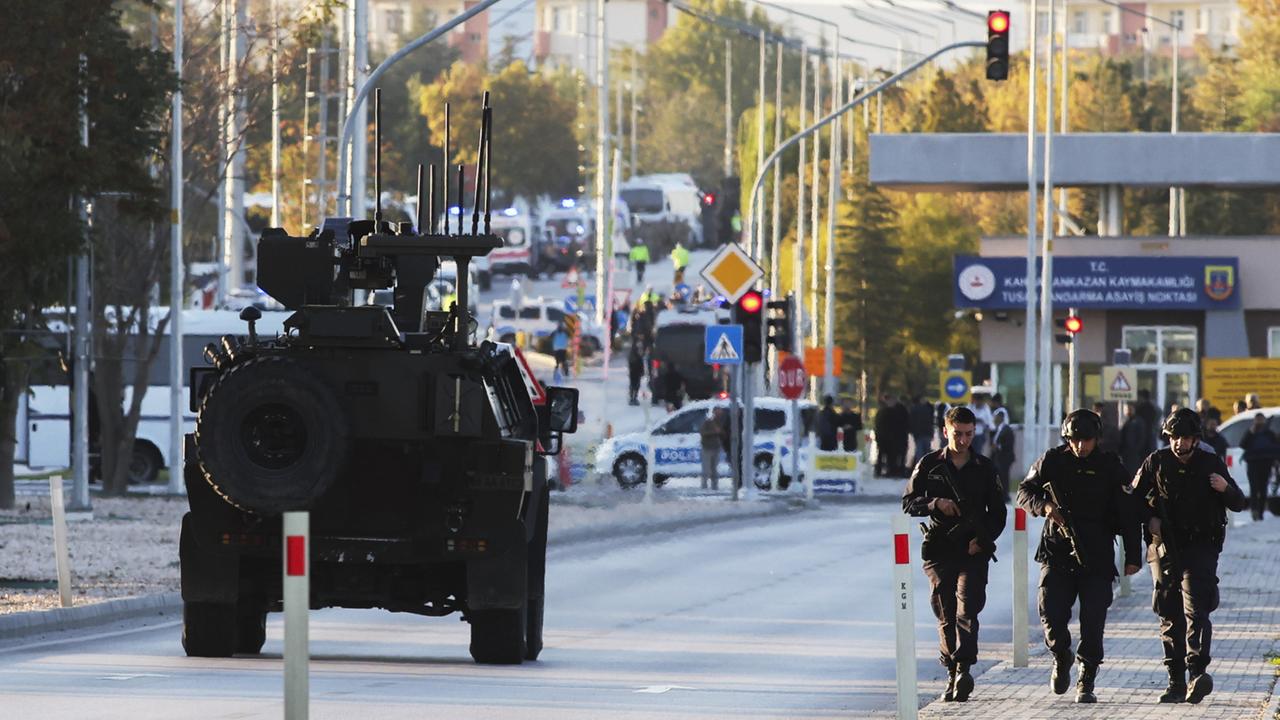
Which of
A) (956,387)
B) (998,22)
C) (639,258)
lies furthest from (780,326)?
(639,258)

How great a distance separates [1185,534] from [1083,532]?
67 cm

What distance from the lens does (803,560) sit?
27031 mm

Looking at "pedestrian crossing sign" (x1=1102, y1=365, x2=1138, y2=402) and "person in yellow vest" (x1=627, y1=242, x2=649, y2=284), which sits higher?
"person in yellow vest" (x1=627, y1=242, x2=649, y2=284)

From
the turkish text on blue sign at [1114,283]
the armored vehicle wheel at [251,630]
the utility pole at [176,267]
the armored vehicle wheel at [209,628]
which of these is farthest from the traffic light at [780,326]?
the armored vehicle wheel at [209,628]

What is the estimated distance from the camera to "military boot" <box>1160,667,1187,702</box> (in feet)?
43.5

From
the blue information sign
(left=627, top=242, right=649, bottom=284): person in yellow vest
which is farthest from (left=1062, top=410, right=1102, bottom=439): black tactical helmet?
(left=627, top=242, right=649, bottom=284): person in yellow vest

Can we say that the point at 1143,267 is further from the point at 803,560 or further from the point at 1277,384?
the point at 803,560

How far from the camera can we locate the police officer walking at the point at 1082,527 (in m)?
13.1

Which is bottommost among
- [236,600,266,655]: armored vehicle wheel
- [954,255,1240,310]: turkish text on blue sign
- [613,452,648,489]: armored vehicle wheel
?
[613,452,648,489]: armored vehicle wheel

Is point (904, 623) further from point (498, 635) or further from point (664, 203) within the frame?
point (664, 203)

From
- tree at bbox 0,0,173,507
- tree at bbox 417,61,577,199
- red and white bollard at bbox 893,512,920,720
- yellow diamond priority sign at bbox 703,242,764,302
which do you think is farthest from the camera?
tree at bbox 417,61,577,199

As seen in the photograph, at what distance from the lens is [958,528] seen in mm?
13258

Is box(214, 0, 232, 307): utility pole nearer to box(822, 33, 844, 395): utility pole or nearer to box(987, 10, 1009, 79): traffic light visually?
box(987, 10, 1009, 79): traffic light

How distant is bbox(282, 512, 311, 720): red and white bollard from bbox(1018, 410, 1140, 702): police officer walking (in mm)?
5041
